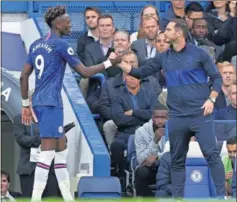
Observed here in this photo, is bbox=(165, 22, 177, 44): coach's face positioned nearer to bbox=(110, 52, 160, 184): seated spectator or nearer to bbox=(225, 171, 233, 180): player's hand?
bbox=(225, 171, 233, 180): player's hand

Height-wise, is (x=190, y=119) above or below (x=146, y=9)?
below

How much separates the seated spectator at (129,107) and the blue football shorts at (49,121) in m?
2.02

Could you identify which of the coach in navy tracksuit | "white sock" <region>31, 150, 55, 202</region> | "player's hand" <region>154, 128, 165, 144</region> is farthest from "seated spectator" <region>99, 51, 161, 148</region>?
"white sock" <region>31, 150, 55, 202</region>

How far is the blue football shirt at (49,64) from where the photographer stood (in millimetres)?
13430

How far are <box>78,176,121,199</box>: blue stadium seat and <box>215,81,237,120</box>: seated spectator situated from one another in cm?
249

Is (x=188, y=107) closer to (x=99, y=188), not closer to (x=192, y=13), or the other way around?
(x=99, y=188)

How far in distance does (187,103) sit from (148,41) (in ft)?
11.0

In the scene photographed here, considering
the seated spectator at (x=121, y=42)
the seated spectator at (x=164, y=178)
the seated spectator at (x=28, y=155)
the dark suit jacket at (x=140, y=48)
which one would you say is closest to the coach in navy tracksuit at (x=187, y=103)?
the seated spectator at (x=164, y=178)

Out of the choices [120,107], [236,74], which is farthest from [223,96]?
[120,107]

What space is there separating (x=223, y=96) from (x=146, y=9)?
1704 millimetres

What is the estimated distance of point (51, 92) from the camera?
44.2 ft

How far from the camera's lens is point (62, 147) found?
13586 millimetres

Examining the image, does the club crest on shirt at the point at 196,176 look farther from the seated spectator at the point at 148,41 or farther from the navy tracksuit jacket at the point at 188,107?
the seated spectator at the point at 148,41

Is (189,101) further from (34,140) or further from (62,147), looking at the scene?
(34,140)
